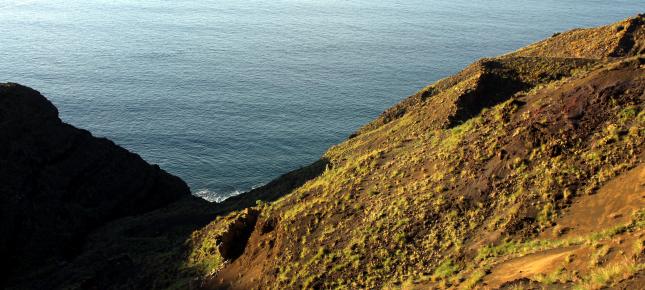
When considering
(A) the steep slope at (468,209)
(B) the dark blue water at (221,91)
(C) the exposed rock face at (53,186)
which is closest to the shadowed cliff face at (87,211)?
(C) the exposed rock face at (53,186)

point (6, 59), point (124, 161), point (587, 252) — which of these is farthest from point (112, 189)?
point (6, 59)

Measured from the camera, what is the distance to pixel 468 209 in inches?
1315

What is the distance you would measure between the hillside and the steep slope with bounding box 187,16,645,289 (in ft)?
0.42

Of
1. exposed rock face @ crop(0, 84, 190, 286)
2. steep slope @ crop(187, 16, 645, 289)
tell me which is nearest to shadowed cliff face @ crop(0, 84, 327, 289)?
exposed rock face @ crop(0, 84, 190, 286)

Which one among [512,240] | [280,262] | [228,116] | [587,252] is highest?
[587,252]

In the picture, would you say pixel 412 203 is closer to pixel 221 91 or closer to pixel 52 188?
pixel 52 188

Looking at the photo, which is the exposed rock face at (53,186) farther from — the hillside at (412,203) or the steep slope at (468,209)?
the steep slope at (468,209)

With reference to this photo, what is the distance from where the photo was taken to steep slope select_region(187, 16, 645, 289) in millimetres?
26812

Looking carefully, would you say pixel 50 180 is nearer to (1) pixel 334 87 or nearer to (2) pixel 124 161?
(2) pixel 124 161

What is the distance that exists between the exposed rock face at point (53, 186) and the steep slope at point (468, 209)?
65.4 ft

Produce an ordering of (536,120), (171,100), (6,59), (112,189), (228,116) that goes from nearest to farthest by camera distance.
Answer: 1. (536,120)
2. (112,189)
3. (228,116)
4. (171,100)
5. (6,59)

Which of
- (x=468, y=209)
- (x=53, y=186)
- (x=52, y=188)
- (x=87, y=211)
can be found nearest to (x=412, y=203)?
(x=468, y=209)

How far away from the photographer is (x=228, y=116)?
127 meters

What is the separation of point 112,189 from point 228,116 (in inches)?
2263
